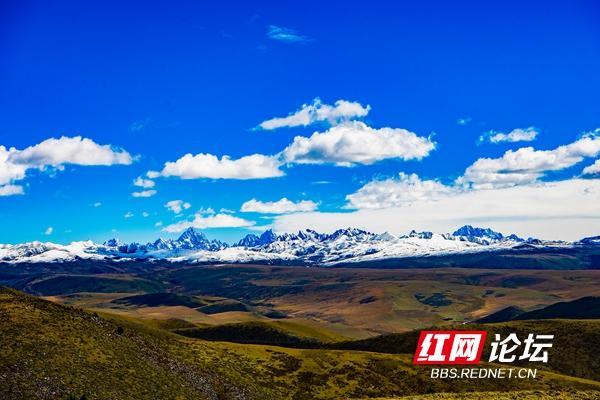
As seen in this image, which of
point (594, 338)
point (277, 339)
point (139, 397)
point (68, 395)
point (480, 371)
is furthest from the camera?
point (277, 339)

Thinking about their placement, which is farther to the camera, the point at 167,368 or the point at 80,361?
the point at 167,368

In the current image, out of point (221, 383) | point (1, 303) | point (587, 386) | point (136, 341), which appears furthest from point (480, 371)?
point (1, 303)

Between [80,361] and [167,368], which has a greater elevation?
[80,361]

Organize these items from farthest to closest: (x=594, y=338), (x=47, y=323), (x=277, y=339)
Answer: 1. (x=277, y=339)
2. (x=594, y=338)
3. (x=47, y=323)

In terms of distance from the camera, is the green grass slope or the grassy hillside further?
the grassy hillside

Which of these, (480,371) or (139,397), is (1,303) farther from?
(480,371)

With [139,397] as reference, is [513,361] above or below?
below

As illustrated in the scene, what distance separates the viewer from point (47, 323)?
90438 millimetres

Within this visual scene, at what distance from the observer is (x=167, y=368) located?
297 feet

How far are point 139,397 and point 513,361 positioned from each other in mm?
90722

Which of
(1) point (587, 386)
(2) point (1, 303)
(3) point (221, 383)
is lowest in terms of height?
(1) point (587, 386)

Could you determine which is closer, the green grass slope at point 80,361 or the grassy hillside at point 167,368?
the green grass slope at point 80,361

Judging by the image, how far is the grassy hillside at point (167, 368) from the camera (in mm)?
74625

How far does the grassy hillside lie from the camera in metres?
74.6
